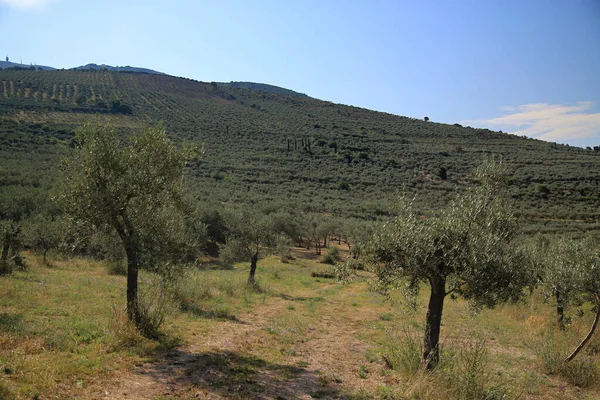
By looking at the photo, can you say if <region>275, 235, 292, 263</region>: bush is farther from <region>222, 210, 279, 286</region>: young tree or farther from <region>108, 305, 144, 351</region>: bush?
<region>108, 305, 144, 351</region>: bush

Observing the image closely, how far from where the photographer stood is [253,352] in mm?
12438

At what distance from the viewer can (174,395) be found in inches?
324

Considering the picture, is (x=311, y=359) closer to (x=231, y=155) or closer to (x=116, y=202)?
(x=116, y=202)

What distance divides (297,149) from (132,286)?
84.1m

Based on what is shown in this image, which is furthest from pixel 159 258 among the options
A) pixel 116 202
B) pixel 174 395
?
pixel 174 395

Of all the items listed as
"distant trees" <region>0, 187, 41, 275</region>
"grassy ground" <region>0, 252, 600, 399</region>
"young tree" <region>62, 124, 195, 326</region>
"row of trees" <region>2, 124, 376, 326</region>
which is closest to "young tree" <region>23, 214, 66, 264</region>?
"distant trees" <region>0, 187, 41, 275</region>

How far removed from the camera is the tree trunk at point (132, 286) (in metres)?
11.7

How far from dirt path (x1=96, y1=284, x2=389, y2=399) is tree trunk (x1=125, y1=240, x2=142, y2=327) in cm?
179

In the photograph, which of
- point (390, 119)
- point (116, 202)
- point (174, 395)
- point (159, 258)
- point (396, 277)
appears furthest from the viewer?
point (390, 119)

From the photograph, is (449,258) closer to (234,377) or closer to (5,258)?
(234,377)

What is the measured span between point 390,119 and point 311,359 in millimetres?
125143

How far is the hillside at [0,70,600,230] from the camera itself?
61.2 meters

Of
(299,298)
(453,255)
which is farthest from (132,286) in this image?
(299,298)

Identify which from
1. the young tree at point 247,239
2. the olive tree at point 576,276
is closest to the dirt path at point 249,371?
the olive tree at point 576,276
